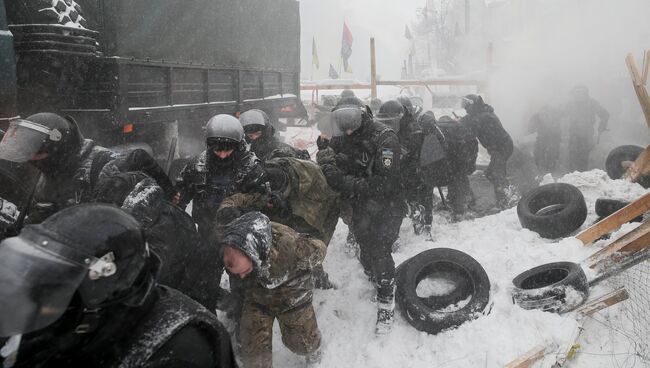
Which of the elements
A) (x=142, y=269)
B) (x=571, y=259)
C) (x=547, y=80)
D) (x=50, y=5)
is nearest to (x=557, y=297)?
(x=571, y=259)

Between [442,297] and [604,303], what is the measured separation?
1.26 metres

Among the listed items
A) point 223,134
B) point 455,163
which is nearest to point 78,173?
point 223,134

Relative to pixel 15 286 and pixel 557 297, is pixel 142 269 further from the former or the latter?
pixel 557 297

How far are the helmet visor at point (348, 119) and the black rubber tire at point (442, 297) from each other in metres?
1.43

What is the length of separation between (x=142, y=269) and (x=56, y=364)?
330 millimetres

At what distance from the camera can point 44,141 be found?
2.94 m

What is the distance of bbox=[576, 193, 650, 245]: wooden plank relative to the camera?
405 centimetres

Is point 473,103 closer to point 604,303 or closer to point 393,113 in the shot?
point 393,113

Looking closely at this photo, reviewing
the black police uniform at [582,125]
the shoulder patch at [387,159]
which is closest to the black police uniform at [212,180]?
the shoulder patch at [387,159]

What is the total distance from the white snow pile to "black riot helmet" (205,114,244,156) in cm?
177

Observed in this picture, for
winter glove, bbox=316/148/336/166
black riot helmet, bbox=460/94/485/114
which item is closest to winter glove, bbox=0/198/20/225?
winter glove, bbox=316/148/336/166

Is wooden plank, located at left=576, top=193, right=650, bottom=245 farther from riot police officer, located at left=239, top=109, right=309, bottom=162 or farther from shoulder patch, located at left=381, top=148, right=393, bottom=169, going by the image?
riot police officer, located at left=239, top=109, right=309, bottom=162

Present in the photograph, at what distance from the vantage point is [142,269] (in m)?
1.35

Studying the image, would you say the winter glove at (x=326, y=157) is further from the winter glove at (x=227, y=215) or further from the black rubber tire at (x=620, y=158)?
the black rubber tire at (x=620, y=158)
